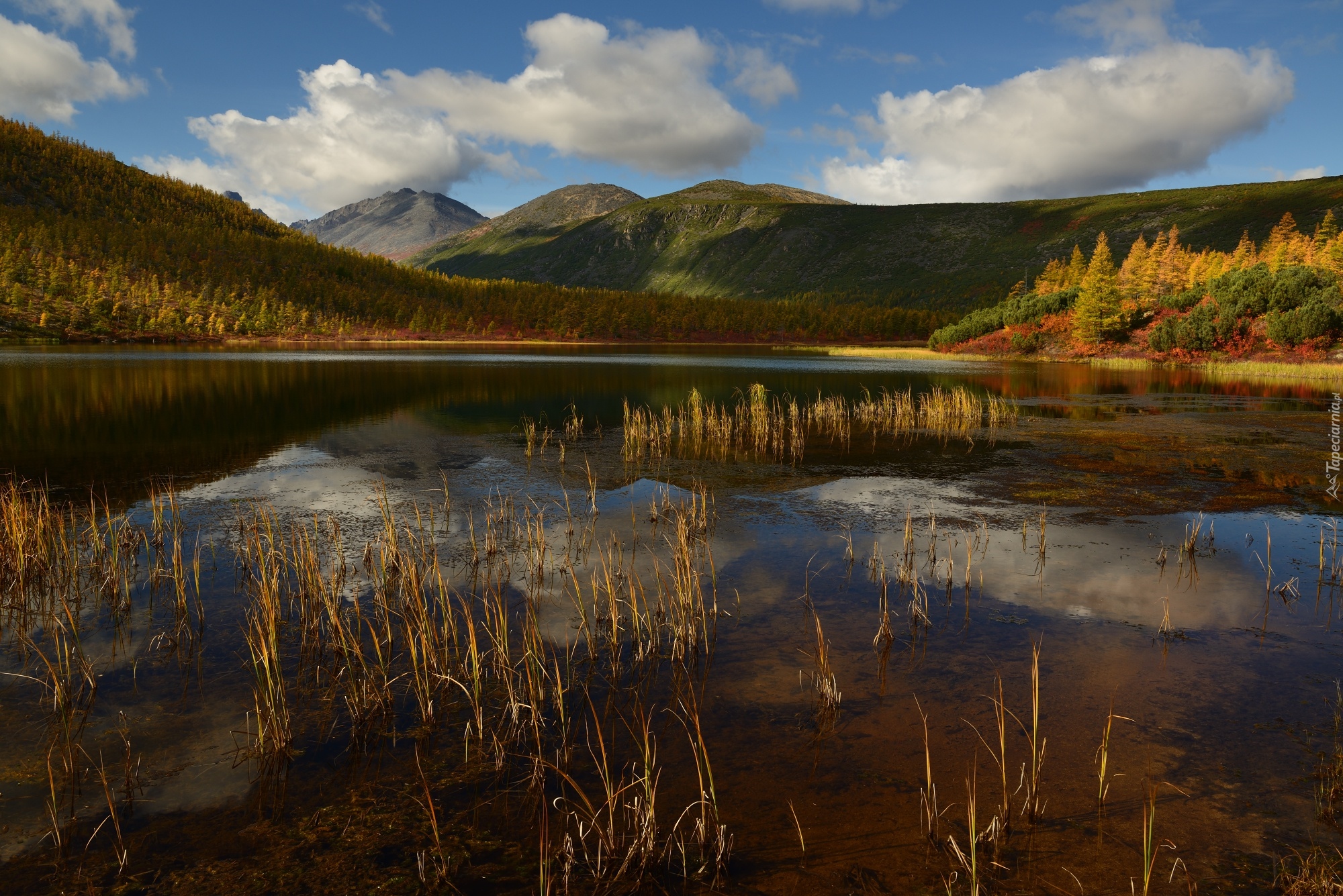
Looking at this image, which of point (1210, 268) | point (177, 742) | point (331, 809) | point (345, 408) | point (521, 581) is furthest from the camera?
point (1210, 268)

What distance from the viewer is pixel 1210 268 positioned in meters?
90.1

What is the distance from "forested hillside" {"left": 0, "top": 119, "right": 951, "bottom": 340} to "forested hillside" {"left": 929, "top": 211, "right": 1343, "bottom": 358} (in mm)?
69937

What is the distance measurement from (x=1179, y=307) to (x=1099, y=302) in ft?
25.8

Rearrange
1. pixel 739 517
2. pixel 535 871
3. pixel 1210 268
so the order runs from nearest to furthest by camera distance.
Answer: pixel 535 871
pixel 739 517
pixel 1210 268

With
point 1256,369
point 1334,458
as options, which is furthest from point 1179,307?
point 1334,458

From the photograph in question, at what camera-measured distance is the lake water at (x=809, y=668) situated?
5426 millimetres

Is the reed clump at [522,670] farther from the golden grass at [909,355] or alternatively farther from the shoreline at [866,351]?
the golden grass at [909,355]

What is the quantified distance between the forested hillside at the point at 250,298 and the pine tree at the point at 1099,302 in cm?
8296

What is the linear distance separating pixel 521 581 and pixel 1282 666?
9795 millimetres

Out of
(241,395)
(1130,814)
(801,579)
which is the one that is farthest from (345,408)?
(1130,814)

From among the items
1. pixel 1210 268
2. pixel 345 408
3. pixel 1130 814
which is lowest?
pixel 1130 814

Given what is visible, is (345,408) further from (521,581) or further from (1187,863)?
(1187,863)

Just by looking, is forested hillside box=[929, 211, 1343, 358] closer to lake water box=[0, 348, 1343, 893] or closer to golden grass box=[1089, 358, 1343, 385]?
golden grass box=[1089, 358, 1343, 385]

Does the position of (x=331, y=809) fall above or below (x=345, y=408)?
below
